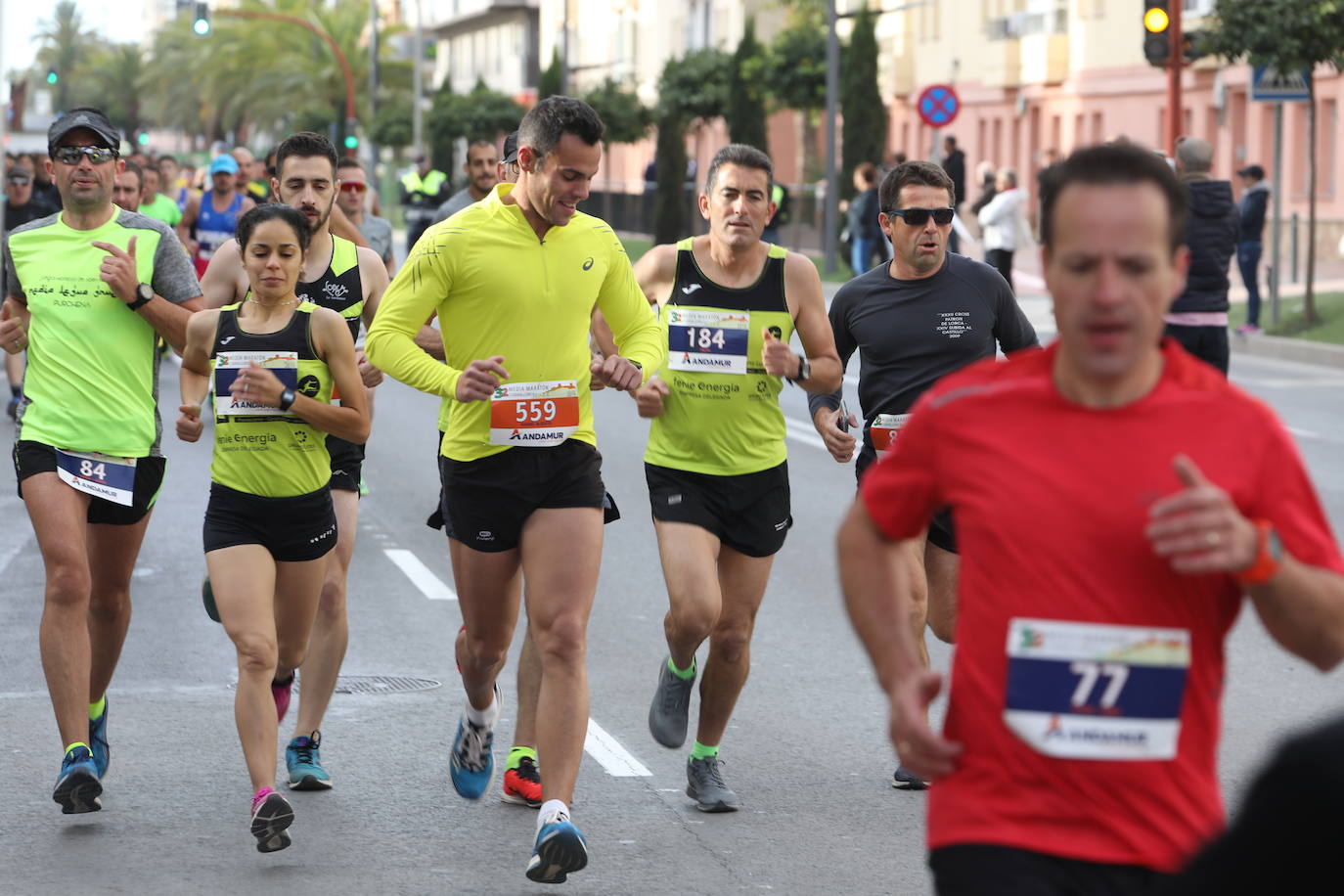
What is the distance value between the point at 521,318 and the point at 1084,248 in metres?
3.15

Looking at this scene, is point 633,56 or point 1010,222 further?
point 633,56

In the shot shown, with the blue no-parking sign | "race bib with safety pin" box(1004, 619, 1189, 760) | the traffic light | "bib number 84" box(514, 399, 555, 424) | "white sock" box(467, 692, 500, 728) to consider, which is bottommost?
"white sock" box(467, 692, 500, 728)

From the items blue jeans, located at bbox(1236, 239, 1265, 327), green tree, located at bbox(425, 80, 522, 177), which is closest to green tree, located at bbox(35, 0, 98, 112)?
green tree, located at bbox(425, 80, 522, 177)

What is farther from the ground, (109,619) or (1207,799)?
(1207,799)

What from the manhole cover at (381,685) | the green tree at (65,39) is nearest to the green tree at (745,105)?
the manhole cover at (381,685)

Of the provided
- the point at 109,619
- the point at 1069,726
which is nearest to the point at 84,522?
the point at 109,619

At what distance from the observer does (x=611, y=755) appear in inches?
293

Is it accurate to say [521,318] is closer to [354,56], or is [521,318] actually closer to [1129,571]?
[1129,571]

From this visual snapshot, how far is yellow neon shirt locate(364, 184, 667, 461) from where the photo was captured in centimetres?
612

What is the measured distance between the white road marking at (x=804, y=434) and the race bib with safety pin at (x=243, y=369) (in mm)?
9938

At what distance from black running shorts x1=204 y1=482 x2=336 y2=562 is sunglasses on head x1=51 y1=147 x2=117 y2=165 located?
3.80 ft

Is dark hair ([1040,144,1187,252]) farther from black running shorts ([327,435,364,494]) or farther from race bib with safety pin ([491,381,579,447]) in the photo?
black running shorts ([327,435,364,494])

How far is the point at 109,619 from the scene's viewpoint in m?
6.95

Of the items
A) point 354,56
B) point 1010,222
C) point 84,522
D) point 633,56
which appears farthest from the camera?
point 354,56
